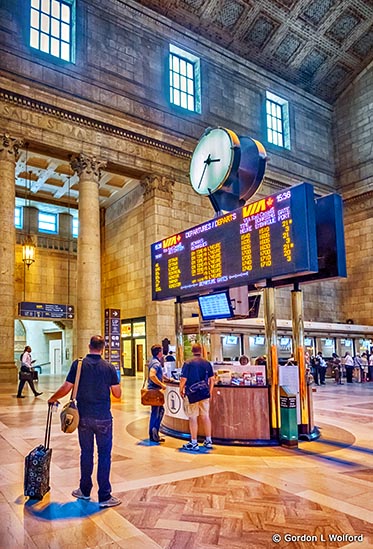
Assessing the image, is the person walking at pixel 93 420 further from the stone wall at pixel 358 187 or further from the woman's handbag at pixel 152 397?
the stone wall at pixel 358 187

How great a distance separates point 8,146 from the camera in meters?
17.0

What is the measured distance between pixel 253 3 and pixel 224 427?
21.2 metres

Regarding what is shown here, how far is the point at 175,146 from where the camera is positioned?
21531 millimetres

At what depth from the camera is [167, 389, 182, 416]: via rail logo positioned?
8524mm

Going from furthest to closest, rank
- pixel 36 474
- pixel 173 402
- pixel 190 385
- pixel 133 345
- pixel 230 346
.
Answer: pixel 133 345
pixel 230 346
pixel 173 402
pixel 190 385
pixel 36 474

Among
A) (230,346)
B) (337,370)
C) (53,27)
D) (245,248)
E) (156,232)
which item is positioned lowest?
(337,370)

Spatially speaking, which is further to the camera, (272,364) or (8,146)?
(8,146)

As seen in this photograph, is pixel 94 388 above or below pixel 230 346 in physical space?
above

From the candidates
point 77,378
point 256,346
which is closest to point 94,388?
point 77,378

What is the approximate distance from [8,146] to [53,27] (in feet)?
19.1

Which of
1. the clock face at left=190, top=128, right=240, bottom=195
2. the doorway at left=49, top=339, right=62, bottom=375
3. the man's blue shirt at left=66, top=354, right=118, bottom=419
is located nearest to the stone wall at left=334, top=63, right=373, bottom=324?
the doorway at left=49, top=339, right=62, bottom=375

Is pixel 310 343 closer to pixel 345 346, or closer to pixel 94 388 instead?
pixel 345 346

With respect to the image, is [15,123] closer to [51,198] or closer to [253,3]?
[51,198]

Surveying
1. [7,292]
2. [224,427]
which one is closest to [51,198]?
[7,292]
